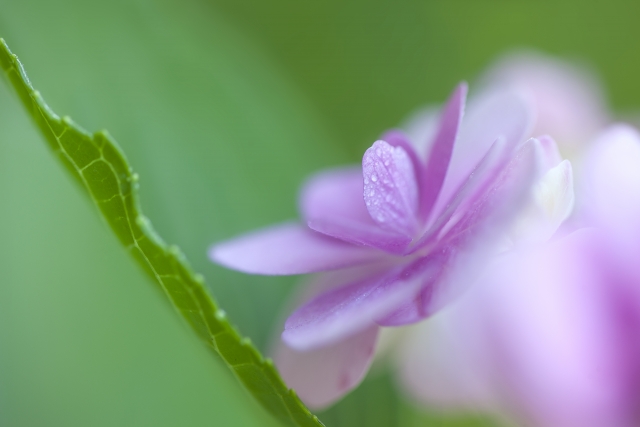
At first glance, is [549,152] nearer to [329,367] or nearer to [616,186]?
[616,186]

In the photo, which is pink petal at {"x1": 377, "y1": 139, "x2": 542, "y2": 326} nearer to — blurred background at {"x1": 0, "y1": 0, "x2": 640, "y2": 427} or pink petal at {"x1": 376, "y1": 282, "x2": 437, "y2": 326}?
pink petal at {"x1": 376, "y1": 282, "x2": 437, "y2": 326}

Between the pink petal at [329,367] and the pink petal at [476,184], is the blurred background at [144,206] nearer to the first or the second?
the pink petal at [329,367]

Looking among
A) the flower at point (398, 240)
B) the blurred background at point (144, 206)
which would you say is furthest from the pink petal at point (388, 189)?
the blurred background at point (144, 206)

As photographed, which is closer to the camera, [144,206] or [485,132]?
[485,132]

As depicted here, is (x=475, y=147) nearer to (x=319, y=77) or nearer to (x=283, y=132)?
(x=283, y=132)

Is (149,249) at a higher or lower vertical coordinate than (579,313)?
higher

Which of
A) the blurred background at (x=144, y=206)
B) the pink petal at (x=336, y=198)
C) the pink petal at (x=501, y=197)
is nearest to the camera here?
the pink petal at (x=501, y=197)

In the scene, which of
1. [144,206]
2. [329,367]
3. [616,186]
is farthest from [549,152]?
[144,206]

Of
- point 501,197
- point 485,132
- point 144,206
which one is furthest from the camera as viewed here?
point 144,206
